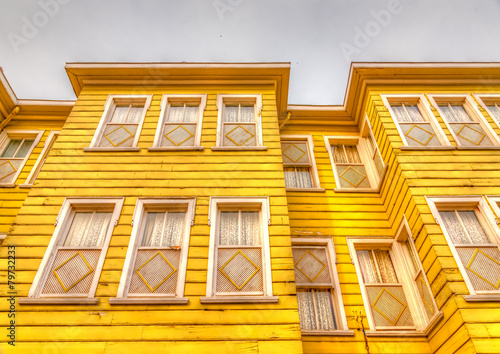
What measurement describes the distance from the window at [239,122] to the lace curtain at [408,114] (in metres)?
3.65

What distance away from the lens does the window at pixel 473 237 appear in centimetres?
607

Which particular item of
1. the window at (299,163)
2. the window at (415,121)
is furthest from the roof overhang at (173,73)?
the window at (415,121)

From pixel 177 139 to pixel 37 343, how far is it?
498 cm

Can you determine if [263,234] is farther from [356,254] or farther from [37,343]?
[37,343]

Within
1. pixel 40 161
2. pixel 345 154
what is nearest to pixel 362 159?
pixel 345 154

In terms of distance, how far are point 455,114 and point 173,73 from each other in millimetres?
7675

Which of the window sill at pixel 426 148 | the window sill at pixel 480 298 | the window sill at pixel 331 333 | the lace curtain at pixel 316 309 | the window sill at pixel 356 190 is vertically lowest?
the window sill at pixel 331 333

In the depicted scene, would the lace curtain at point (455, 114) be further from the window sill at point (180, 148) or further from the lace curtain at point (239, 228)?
the window sill at point (180, 148)

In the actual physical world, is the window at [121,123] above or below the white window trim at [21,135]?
below

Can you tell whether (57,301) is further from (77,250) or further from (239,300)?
(239,300)

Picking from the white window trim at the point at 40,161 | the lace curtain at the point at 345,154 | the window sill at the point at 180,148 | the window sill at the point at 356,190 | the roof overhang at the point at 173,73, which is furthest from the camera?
the lace curtain at the point at 345,154

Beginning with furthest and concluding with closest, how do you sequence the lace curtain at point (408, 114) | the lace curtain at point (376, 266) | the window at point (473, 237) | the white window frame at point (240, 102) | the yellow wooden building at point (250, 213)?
1. the lace curtain at point (408, 114)
2. the white window frame at point (240, 102)
3. the lace curtain at point (376, 266)
4. the window at point (473, 237)
5. the yellow wooden building at point (250, 213)

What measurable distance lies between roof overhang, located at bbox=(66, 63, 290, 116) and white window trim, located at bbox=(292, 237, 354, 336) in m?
4.62

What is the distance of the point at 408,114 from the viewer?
30.9 ft
